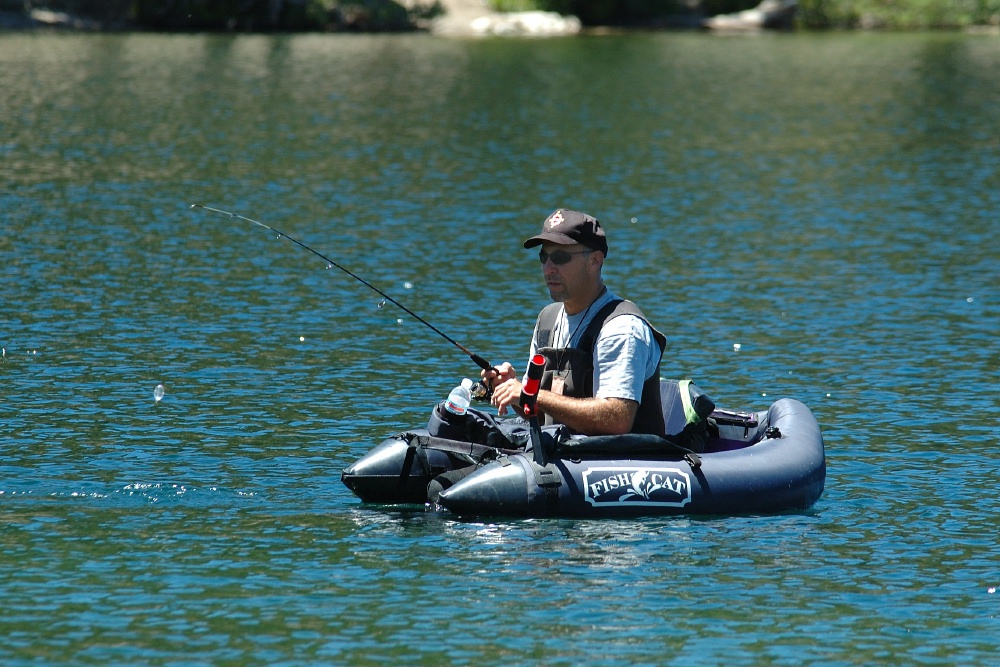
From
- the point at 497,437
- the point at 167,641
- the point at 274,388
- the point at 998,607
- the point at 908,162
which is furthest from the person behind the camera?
the point at 908,162

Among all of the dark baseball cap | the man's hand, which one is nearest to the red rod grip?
the man's hand

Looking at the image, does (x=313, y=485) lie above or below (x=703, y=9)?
below

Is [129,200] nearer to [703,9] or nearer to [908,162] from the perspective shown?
[908,162]

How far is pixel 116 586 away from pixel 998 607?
4696 millimetres

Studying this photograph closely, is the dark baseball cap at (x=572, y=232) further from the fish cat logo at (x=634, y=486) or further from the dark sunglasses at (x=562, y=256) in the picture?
the fish cat logo at (x=634, y=486)

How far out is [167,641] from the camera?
7.54 m

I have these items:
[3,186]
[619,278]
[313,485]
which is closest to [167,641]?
[313,485]

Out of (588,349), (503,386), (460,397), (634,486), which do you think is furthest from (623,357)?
(460,397)

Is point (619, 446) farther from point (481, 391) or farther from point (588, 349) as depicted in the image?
point (481, 391)

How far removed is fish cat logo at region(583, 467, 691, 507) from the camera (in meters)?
9.24

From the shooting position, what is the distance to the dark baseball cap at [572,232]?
9.04 meters

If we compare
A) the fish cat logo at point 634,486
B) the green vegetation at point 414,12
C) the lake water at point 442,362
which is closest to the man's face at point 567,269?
the fish cat logo at point 634,486

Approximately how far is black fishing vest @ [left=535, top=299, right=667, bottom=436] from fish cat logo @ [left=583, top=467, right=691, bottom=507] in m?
0.27

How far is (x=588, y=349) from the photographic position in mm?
9180
